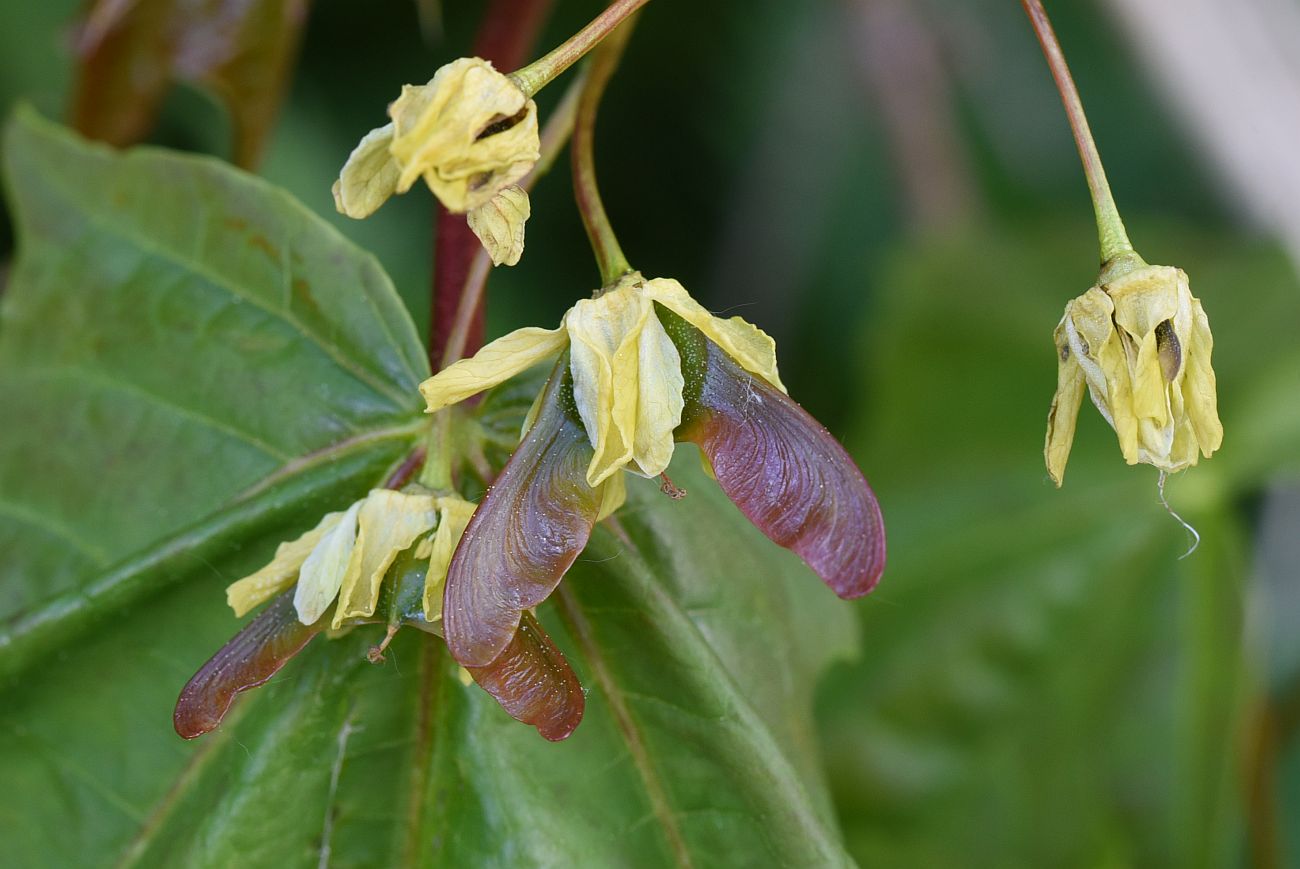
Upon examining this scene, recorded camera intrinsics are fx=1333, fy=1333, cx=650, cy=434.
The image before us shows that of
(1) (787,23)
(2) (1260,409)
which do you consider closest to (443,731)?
(2) (1260,409)

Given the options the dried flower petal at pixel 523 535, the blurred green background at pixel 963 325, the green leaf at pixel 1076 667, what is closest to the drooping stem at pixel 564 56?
the dried flower petal at pixel 523 535

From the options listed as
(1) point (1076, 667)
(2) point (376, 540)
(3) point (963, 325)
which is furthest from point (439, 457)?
(3) point (963, 325)

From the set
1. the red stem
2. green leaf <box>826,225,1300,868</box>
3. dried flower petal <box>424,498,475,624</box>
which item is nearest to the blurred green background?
green leaf <box>826,225,1300,868</box>

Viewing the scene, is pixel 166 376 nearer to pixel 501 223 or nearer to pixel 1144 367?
pixel 501 223

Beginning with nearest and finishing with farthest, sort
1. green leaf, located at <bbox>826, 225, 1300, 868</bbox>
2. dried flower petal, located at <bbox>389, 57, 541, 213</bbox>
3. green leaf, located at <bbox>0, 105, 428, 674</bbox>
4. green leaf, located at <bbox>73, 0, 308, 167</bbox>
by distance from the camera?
dried flower petal, located at <bbox>389, 57, 541, 213</bbox> → green leaf, located at <bbox>0, 105, 428, 674</bbox> → green leaf, located at <bbox>73, 0, 308, 167</bbox> → green leaf, located at <bbox>826, 225, 1300, 868</bbox>

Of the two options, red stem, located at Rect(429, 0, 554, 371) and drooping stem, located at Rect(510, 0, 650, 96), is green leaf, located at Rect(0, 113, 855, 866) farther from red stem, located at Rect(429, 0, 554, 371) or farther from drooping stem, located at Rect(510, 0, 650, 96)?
drooping stem, located at Rect(510, 0, 650, 96)

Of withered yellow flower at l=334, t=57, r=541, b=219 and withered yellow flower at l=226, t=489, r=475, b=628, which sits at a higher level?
withered yellow flower at l=334, t=57, r=541, b=219

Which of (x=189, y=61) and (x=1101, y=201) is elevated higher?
(x=189, y=61)
